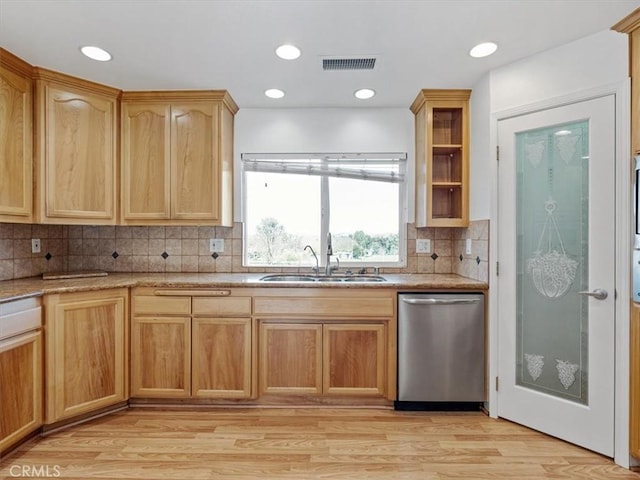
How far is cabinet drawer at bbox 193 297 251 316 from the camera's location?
250 centimetres

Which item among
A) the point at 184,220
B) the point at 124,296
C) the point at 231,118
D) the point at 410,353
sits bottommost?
the point at 410,353

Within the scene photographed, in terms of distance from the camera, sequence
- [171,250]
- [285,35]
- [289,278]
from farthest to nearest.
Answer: [171,250], [289,278], [285,35]

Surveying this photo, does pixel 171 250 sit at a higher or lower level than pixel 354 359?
higher

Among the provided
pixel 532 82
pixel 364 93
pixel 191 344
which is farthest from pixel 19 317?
pixel 532 82

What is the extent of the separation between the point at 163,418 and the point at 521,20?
3.25m

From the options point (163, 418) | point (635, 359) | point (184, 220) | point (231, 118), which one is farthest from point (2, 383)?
point (635, 359)

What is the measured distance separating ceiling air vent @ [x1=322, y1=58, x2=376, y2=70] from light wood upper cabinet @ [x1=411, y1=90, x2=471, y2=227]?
0.66 m

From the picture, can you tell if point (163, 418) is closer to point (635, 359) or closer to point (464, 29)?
point (635, 359)

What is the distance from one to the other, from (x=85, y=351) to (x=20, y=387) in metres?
0.36

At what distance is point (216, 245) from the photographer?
10.3ft

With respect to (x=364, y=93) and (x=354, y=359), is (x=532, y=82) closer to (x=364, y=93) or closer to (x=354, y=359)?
(x=364, y=93)

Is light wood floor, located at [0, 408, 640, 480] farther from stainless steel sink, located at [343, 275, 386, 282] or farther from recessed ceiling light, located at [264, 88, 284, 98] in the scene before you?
recessed ceiling light, located at [264, 88, 284, 98]

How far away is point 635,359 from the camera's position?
185 cm

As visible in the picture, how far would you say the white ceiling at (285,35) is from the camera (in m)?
1.77
